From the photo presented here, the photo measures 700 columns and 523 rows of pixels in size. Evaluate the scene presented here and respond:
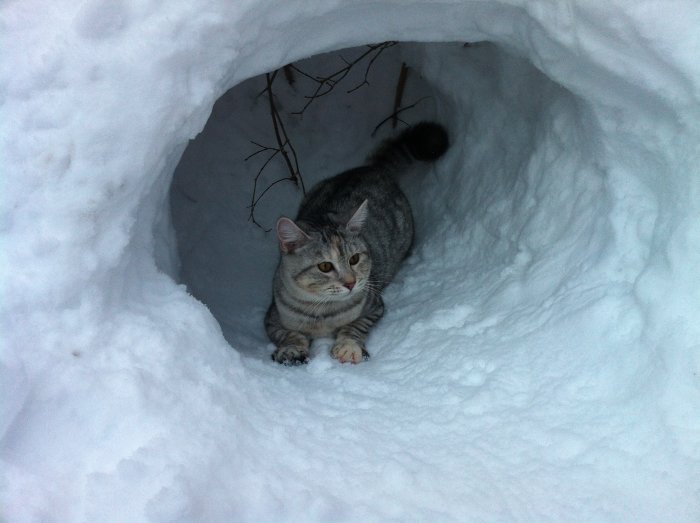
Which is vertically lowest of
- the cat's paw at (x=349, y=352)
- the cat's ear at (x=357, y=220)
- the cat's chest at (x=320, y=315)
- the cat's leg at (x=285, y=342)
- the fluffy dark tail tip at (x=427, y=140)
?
the cat's leg at (x=285, y=342)

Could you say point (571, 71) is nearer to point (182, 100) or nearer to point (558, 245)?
point (558, 245)

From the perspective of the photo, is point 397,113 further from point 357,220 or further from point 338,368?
point 338,368

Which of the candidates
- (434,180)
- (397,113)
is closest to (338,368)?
(434,180)

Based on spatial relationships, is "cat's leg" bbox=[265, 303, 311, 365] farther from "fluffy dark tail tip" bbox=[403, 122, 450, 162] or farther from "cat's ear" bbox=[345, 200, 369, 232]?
"fluffy dark tail tip" bbox=[403, 122, 450, 162]

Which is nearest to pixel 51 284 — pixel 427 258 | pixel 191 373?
pixel 191 373

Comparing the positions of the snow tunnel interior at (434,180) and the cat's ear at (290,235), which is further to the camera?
the cat's ear at (290,235)

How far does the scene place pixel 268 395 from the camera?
240cm

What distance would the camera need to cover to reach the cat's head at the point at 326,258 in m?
3.23

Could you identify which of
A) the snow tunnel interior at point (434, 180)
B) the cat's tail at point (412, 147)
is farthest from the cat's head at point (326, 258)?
the cat's tail at point (412, 147)

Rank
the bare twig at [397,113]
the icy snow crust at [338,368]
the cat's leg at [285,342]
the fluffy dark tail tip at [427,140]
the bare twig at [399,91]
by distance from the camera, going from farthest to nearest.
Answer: the bare twig at [397,113] < the bare twig at [399,91] < the fluffy dark tail tip at [427,140] < the cat's leg at [285,342] < the icy snow crust at [338,368]

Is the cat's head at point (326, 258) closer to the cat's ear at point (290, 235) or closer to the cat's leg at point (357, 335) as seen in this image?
the cat's ear at point (290, 235)

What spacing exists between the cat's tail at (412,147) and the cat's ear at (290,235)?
54.7 inches

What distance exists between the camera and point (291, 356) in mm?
3232

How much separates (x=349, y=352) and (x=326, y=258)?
1.61 feet
